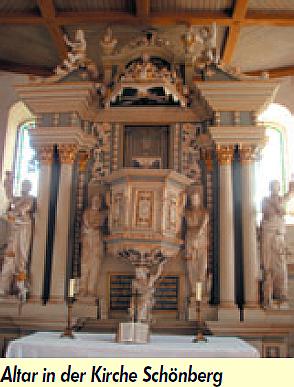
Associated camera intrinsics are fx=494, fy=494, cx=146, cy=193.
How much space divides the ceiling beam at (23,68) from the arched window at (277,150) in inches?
198

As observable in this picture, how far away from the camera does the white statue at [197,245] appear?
24.4ft

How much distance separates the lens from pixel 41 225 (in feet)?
25.5

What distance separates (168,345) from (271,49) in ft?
23.6

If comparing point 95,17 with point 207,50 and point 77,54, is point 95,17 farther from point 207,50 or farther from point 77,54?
point 207,50

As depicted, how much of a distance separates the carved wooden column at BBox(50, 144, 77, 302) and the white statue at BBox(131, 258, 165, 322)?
1196 mm

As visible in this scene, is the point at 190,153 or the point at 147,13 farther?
the point at 147,13

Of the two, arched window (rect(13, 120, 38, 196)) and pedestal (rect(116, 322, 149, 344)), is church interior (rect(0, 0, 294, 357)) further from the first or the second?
arched window (rect(13, 120, 38, 196))

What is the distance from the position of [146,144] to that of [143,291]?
102 inches

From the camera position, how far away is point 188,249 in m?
7.54

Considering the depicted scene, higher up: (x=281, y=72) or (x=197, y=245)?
(x=281, y=72)

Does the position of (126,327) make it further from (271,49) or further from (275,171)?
(271,49)

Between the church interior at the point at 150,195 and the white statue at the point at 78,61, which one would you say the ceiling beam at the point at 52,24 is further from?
the white statue at the point at 78,61

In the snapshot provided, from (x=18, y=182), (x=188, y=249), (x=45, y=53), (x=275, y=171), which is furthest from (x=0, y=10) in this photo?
(x=275, y=171)

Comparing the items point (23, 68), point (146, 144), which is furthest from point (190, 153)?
point (23, 68)
